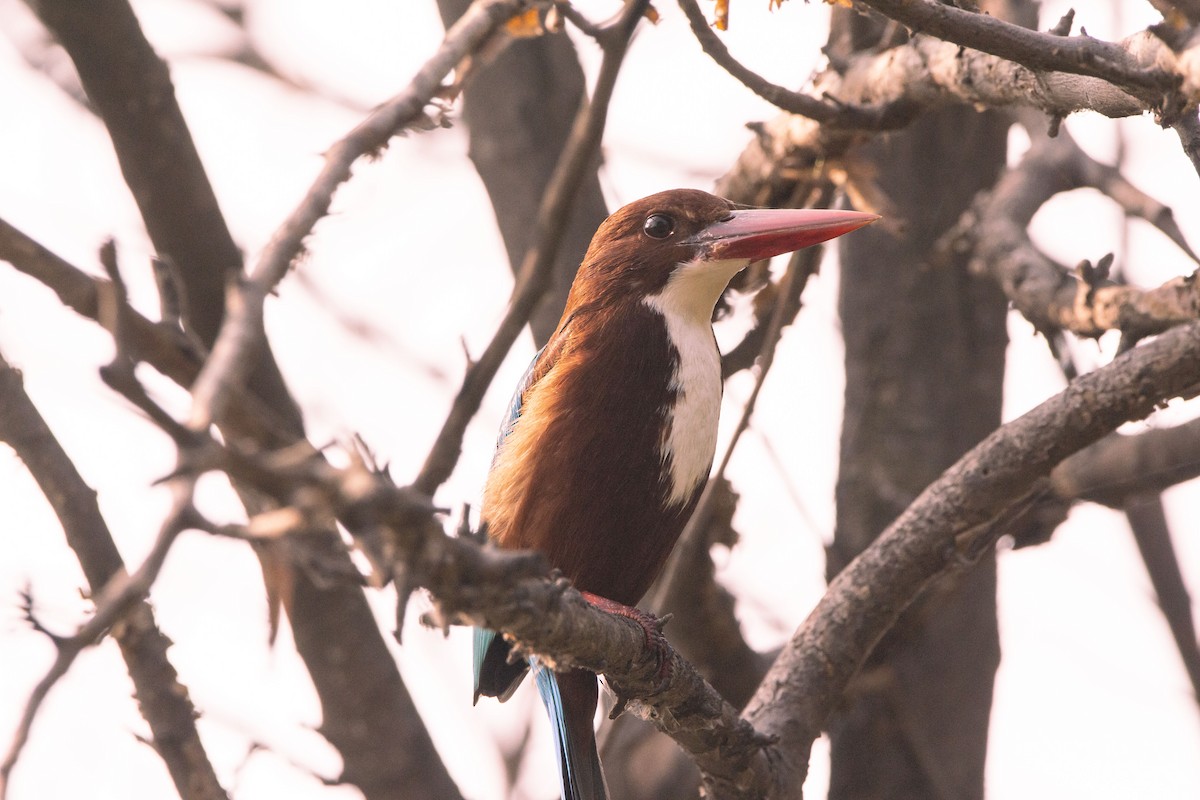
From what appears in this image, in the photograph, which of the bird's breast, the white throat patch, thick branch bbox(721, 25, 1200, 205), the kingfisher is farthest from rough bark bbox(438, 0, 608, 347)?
the bird's breast

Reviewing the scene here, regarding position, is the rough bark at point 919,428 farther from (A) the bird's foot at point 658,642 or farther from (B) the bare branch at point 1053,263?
(A) the bird's foot at point 658,642

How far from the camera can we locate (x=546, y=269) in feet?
6.12

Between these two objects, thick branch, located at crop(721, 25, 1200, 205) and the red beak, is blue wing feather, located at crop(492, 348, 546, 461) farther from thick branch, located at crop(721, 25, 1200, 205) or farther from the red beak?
thick branch, located at crop(721, 25, 1200, 205)

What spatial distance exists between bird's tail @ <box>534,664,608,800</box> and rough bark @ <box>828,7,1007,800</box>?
132 centimetres

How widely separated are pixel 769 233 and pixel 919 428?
137 centimetres

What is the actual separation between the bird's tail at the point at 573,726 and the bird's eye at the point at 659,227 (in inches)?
44.2

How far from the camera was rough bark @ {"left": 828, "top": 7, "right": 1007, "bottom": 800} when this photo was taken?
13.8 ft

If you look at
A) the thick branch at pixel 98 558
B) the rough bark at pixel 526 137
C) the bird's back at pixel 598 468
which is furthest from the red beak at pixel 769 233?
the thick branch at pixel 98 558

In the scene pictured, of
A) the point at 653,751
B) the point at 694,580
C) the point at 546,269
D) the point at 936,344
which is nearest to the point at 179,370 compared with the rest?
the point at 546,269

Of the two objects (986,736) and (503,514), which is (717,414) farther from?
(986,736)

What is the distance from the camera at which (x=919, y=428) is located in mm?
4391

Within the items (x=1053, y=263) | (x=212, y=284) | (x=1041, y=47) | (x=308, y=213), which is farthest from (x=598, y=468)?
(x=1053, y=263)

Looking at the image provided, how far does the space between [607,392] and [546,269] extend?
3.81 ft

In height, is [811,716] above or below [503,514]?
below
